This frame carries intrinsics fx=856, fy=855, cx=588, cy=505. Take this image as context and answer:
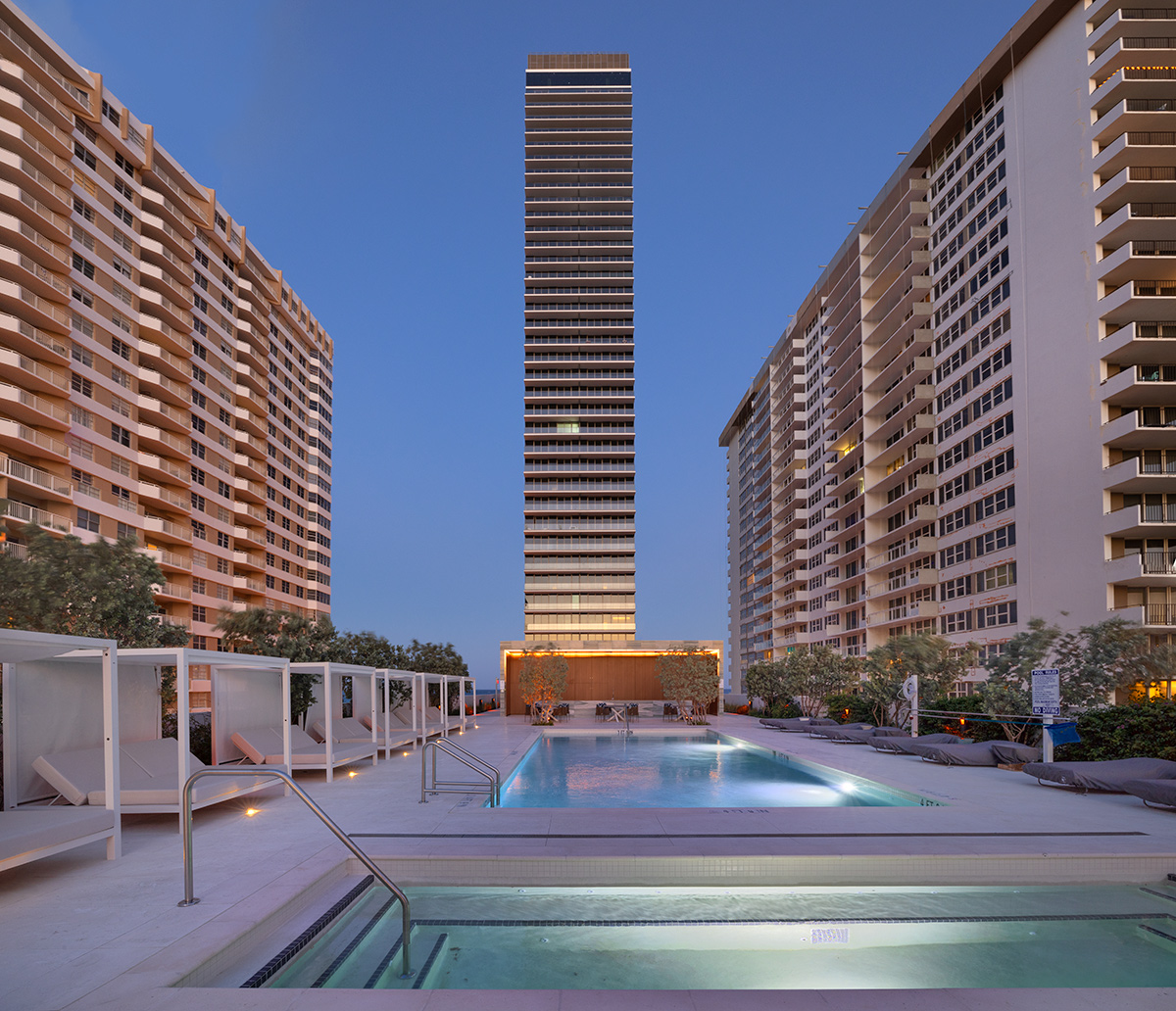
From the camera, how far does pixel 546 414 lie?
8169 cm

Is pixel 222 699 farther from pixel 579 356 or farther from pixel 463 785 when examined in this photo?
pixel 579 356

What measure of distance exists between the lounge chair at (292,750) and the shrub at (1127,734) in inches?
520

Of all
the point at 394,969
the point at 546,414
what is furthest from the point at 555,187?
the point at 394,969

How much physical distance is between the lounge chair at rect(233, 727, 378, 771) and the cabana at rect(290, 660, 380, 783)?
0.02m

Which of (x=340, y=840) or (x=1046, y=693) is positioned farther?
(x=1046, y=693)

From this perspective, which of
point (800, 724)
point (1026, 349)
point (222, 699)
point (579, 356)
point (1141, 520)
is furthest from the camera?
point (579, 356)

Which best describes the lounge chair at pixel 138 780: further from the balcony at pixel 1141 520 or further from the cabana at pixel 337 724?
the balcony at pixel 1141 520

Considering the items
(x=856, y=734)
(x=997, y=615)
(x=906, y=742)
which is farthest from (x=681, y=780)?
(x=997, y=615)

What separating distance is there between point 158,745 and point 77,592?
7.21 m

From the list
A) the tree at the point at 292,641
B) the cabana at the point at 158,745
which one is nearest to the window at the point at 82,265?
the tree at the point at 292,641

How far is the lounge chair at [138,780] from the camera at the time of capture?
30.0 feet

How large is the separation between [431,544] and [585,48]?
10726 cm

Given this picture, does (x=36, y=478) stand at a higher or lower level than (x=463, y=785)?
higher

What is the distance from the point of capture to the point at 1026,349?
127ft
